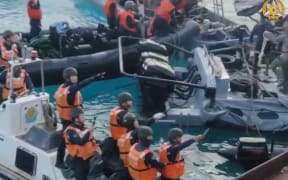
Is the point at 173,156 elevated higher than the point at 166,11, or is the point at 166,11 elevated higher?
the point at 166,11

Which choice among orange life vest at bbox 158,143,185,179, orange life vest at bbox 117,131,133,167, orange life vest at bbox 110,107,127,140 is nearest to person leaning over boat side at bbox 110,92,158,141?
orange life vest at bbox 110,107,127,140

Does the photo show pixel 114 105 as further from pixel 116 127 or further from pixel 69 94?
pixel 116 127

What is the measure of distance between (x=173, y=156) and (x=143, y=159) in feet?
1.38

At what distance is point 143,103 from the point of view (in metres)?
10.9

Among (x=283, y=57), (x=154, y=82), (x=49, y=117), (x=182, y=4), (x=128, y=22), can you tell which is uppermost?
(x=182, y=4)

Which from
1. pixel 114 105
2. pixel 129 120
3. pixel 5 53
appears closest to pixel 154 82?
pixel 114 105

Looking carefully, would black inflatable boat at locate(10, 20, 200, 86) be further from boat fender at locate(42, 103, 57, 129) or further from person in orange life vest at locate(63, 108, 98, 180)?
person in orange life vest at locate(63, 108, 98, 180)

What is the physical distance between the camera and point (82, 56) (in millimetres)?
11938

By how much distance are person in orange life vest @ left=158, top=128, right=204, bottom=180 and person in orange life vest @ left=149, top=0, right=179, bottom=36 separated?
665cm

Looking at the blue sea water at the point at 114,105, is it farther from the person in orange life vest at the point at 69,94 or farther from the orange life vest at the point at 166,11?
the person in orange life vest at the point at 69,94

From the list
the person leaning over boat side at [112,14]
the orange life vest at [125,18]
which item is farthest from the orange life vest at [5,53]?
the person leaning over boat side at [112,14]

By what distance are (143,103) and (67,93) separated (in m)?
3.77

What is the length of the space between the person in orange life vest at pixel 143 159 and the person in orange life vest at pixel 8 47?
388 cm

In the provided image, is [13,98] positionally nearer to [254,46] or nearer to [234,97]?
[234,97]
